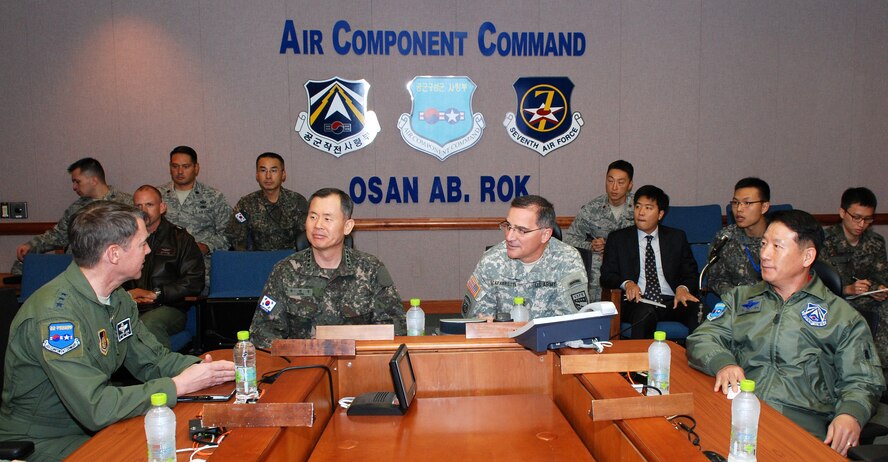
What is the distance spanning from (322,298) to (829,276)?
2.03 metres

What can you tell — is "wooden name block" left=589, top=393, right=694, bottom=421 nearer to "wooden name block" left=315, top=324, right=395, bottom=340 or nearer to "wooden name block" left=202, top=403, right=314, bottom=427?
"wooden name block" left=202, top=403, right=314, bottom=427

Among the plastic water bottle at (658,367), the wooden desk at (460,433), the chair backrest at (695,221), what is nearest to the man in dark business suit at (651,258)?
the chair backrest at (695,221)

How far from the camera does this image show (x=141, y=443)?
172cm

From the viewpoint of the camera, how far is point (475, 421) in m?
1.99

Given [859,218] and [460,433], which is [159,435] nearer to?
[460,433]

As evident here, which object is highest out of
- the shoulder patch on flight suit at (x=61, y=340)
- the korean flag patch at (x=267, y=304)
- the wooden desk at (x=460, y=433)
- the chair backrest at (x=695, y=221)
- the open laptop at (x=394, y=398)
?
the chair backrest at (x=695, y=221)

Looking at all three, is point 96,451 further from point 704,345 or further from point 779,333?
point 779,333

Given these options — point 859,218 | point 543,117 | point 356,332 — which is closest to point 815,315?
point 356,332

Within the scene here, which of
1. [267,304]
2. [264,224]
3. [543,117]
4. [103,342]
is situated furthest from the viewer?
[543,117]

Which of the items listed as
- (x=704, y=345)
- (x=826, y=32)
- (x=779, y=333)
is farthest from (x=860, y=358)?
(x=826, y=32)

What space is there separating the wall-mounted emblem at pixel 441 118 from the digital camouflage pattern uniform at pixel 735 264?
8.36ft

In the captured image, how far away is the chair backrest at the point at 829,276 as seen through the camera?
2502 mm

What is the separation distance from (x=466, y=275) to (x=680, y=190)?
215cm

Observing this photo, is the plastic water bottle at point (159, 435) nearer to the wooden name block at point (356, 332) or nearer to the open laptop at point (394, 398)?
the open laptop at point (394, 398)
